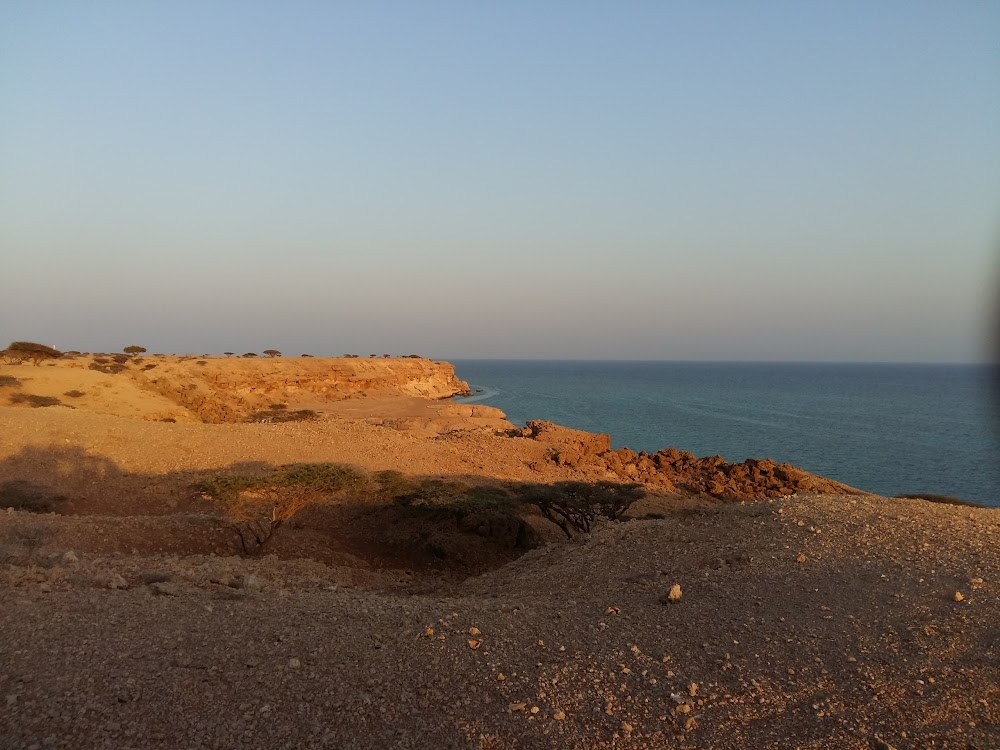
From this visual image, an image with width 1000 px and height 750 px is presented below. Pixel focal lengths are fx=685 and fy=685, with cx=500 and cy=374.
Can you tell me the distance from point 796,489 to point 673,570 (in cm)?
1981

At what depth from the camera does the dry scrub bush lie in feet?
47.5

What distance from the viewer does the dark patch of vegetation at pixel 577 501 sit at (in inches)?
711

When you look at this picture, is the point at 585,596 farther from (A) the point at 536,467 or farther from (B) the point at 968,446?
(B) the point at 968,446

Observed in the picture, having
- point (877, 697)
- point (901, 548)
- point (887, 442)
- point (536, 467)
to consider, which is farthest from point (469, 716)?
point (887, 442)

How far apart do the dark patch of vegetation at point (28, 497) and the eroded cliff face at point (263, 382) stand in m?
21.6

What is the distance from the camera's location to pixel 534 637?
7.14m

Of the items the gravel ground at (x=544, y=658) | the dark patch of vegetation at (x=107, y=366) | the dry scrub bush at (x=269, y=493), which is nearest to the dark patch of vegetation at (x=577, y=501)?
the dry scrub bush at (x=269, y=493)

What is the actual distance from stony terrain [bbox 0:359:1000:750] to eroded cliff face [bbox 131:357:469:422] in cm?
3060

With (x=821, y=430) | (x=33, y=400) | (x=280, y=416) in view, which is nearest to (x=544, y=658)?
(x=33, y=400)

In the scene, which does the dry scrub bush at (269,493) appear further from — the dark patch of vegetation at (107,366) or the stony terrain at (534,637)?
the dark patch of vegetation at (107,366)

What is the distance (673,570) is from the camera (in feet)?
31.8

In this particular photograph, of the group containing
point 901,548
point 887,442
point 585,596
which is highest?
point 901,548

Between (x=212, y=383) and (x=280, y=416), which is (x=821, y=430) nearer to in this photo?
(x=280, y=416)

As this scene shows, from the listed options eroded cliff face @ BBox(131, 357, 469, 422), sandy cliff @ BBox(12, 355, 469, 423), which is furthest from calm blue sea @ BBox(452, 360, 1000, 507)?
sandy cliff @ BBox(12, 355, 469, 423)
